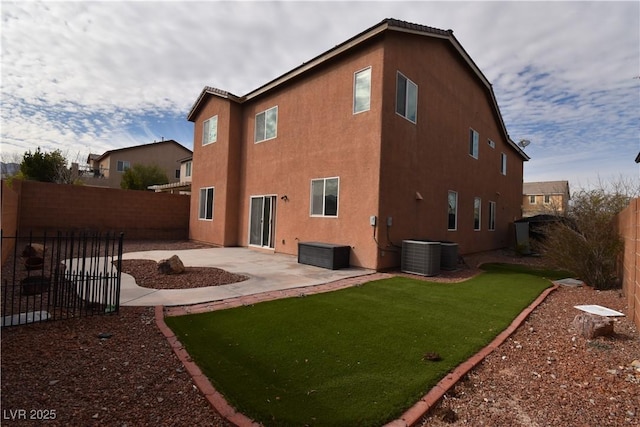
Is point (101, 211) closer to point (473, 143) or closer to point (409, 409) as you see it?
point (409, 409)

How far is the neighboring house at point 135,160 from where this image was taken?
3897cm

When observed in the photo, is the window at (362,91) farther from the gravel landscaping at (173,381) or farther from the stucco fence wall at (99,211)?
the stucco fence wall at (99,211)

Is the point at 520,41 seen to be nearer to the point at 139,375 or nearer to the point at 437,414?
the point at 437,414

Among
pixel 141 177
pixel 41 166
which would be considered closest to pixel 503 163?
pixel 141 177

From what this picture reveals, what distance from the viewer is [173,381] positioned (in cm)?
320

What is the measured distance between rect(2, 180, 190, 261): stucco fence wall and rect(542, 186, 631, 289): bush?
17309mm

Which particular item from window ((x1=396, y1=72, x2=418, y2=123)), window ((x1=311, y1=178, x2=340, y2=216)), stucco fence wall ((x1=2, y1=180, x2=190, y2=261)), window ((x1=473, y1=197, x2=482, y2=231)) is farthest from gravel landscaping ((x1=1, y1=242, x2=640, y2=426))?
stucco fence wall ((x1=2, y1=180, x2=190, y2=261))

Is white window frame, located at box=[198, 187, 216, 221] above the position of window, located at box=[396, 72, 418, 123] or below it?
below

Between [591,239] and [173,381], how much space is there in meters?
9.65

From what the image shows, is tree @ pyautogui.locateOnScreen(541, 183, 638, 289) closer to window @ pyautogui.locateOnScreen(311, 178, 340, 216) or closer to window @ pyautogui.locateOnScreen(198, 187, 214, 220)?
window @ pyautogui.locateOnScreen(311, 178, 340, 216)

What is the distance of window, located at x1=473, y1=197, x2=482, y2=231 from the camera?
51.9ft

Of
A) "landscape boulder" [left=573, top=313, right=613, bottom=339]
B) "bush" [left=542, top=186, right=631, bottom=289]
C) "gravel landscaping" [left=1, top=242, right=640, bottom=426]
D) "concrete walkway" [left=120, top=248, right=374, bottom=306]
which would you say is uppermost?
"bush" [left=542, top=186, right=631, bottom=289]

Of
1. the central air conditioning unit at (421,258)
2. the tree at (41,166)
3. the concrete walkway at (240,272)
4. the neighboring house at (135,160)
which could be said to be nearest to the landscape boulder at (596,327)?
the central air conditioning unit at (421,258)

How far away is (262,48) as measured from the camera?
1133 centimetres
